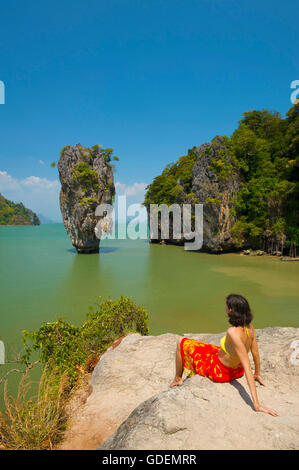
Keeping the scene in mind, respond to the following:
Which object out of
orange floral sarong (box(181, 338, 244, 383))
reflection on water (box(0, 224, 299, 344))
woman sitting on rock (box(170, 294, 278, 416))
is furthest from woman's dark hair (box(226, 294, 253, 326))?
reflection on water (box(0, 224, 299, 344))

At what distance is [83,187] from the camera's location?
2039 cm

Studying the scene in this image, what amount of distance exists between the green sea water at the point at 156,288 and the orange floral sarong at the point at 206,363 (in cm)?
472

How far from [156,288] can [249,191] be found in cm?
1421

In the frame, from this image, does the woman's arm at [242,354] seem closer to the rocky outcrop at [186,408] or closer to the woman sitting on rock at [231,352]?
the woman sitting on rock at [231,352]

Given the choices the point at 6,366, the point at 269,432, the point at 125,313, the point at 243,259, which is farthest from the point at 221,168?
the point at 269,432

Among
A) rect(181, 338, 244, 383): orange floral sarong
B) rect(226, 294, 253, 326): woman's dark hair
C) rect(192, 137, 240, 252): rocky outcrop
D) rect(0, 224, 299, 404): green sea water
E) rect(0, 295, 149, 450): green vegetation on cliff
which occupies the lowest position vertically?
rect(0, 224, 299, 404): green sea water

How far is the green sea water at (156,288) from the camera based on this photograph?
318 inches

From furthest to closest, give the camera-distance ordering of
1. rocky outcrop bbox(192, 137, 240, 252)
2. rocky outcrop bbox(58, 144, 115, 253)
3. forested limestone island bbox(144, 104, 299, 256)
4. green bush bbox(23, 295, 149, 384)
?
rocky outcrop bbox(192, 137, 240, 252), rocky outcrop bbox(58, 144, 115, 253), forested limestone island bbox(144, 104, 299, 256), green bush bbox(23, 295, 149, 384)

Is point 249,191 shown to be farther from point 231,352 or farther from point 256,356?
point 231,352

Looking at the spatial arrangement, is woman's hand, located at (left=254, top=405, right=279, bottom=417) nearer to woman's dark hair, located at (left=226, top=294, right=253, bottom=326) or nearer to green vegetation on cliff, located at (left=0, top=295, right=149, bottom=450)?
woman's dark hair, located at (left=226, top=294, right=253, bottom=326)

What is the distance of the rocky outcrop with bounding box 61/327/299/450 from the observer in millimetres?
1736

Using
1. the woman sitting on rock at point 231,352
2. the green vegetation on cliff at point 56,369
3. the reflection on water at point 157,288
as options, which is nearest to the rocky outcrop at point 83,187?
the reflection on water at point 157,288

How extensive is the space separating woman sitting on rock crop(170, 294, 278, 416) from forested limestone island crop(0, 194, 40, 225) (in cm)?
10265

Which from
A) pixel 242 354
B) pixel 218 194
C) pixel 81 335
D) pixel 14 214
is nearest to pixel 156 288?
pixel 81 335
